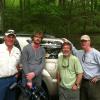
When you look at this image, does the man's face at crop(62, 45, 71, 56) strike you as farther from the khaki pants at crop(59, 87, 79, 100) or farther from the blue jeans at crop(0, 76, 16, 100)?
the blue jeans at crop(0, 76, 16, 100)

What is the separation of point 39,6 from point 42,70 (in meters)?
13.9

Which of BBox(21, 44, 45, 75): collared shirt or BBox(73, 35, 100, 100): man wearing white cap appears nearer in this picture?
BBox(21, 44, 45, 75): collared shirt

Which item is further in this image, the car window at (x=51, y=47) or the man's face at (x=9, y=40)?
the car window at (x=51, y=47)

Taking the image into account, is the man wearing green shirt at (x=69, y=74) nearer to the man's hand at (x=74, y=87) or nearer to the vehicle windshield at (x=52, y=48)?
the man's hand at (x=74, y=87)

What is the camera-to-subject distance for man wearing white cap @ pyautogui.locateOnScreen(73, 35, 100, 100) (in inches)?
285

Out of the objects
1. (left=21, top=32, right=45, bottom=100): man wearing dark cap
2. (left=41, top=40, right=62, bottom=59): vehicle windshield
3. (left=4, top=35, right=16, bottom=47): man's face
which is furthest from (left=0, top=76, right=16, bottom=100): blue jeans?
(left=41, top=40, right=62, bottom=59): vehicle windshield

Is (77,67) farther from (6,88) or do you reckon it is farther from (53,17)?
(53,17)

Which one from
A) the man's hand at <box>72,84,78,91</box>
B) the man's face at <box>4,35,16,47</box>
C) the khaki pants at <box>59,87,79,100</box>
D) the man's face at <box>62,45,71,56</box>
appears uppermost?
the man's face at <box>4,35,16,47</box>

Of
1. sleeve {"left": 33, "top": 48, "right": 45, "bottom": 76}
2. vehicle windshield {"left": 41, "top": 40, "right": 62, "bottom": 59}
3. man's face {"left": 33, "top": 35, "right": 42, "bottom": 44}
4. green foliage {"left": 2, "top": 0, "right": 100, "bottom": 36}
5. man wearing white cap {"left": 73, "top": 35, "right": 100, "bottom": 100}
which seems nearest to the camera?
man's face {"left": 33, "top": 35, "right": 42, "bottom": 44}

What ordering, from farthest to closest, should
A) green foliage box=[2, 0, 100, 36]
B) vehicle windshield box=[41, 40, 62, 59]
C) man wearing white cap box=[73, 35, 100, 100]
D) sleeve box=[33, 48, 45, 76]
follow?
1. green foliage box=[2, 0, 100, 36]
2. vehicle windshield box=[41, 40, 62, 59]
3. man wearing white cap box=[73, 35, 100, 100]
4. sleeve box=[33, 48, 45, 76]

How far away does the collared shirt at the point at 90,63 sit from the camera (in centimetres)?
723

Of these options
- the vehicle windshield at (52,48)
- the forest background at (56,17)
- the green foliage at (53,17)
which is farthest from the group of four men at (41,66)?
the green foliage at (53,17)

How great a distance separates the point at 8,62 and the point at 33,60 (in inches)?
18.0

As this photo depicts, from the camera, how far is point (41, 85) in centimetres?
779
